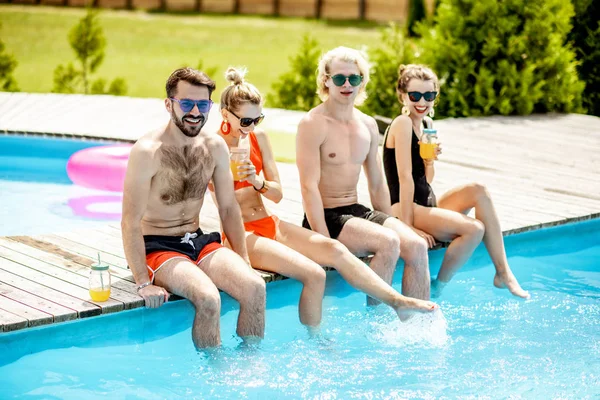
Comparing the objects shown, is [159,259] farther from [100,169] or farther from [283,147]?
[283,147]

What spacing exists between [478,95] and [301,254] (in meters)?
7.09

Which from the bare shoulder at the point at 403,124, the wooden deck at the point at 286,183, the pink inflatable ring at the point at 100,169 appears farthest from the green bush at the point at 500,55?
the bare shoulder at the point at 403,124

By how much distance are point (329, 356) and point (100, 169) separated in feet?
14.7

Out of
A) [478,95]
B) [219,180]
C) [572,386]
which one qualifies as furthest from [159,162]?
[478,95]

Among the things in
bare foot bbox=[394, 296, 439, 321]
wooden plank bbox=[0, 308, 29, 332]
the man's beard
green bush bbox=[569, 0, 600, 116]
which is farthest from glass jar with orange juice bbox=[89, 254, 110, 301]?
green bush bbox=[569, 0, 600, 116]

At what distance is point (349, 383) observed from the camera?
18.0 ft

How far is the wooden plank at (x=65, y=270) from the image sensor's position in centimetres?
563

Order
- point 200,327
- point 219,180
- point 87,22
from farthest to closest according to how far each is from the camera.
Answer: point 87,22
point 219,180
point 200,327

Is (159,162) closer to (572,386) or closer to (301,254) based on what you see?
(301,254)

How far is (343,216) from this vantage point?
654 cm

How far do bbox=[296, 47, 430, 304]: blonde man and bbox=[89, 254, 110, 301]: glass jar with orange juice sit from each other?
1486 millimetres

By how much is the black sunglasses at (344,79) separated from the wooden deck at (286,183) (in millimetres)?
1392

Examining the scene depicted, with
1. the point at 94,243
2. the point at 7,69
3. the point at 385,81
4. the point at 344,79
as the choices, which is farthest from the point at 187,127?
the point at 7,69

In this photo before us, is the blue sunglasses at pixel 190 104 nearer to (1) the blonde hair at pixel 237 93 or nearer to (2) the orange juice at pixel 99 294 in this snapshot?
(1) the blonde hair at pixel 237 93
